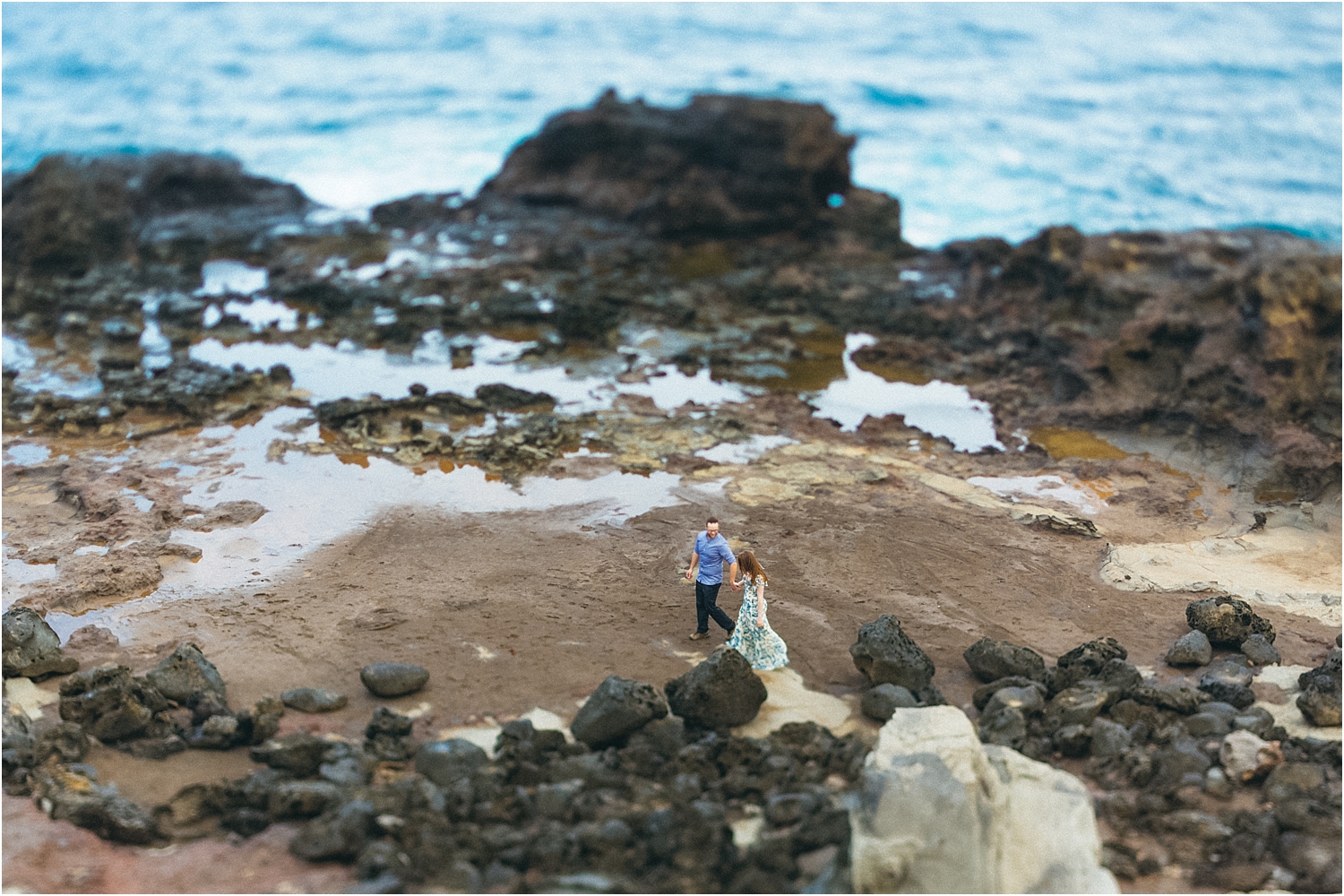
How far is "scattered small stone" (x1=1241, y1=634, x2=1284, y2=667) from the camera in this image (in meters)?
9.20

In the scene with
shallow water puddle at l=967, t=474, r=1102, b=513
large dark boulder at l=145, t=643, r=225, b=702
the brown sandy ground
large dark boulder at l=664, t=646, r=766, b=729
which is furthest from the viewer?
shallow water puddle at l=967, t=474, r=1102, b=513

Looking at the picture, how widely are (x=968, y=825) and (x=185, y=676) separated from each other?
625cm

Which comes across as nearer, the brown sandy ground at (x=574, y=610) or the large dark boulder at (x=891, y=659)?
the brown sandy ground at (x=574, y=610)

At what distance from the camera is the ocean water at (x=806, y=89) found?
35.8 metres

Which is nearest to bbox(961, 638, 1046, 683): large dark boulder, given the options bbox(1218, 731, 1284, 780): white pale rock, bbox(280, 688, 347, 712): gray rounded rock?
bbox(1218, 731, 1284, 780): white pale rock

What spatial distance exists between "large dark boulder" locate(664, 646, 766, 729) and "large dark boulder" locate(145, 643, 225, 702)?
3.84 m

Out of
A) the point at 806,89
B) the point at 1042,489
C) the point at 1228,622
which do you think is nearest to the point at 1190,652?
the point at 1228,622

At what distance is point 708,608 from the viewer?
9727 mm

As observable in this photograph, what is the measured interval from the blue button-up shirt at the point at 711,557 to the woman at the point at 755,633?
0.95ft

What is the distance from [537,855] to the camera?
6691mm

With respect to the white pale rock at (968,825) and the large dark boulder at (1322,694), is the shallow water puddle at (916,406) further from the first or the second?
the white pale rock at (968,825)

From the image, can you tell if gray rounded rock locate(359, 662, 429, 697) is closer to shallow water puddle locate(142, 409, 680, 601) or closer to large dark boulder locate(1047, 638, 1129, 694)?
shallow water puddle locate(142, 409, 680, 601)

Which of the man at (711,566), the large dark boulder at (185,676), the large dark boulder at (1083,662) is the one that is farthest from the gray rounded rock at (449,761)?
the large dark boulder at (1083,662)

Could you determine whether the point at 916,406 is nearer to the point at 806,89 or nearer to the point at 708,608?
the point at 708,608
